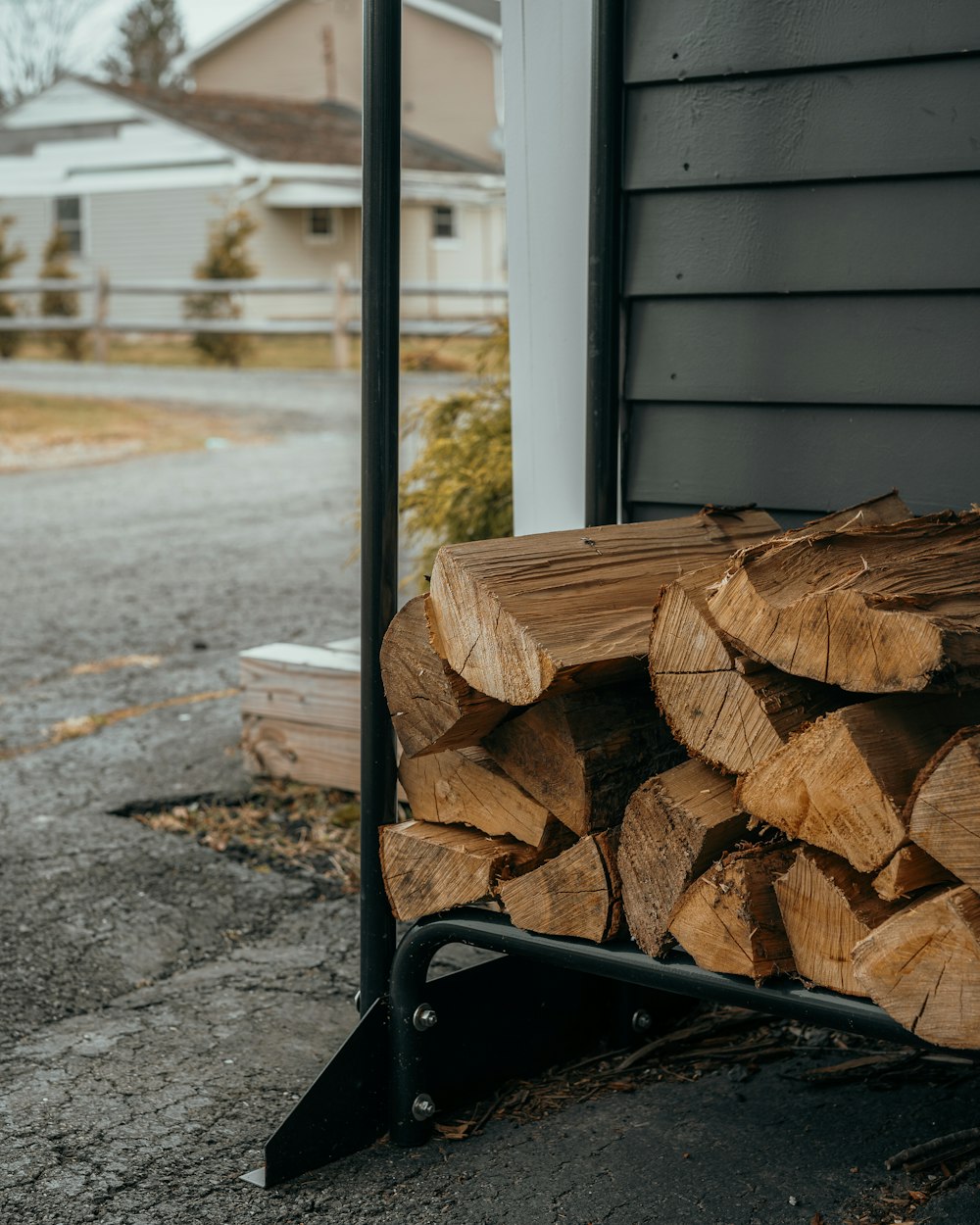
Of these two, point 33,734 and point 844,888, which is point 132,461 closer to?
point 33,734

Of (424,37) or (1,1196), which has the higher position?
(424,37)

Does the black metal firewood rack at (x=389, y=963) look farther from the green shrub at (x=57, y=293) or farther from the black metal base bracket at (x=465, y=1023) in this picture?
the green shrub at (x=57, y=293)

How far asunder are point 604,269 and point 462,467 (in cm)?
136

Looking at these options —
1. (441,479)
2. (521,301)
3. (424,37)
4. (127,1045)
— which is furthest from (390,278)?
(424,37)

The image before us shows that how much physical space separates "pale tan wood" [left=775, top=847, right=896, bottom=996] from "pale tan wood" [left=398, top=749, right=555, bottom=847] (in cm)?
42

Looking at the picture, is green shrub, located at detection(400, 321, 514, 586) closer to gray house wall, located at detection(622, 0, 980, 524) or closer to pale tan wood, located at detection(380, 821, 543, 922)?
gray house wall, located at detection(622, 0, 980, 524)

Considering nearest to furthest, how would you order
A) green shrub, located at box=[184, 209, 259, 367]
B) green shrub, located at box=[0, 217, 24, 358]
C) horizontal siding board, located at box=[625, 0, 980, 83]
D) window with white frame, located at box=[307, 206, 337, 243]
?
horizontal siding board, located at box=[625, 0, 980, 83] → green shrub, located at box=[0, 217, 24, 358] → green shrub, located at box=[184, 209, 259, 367] → window with white frame, located at box=[307, 206, 337, 243]

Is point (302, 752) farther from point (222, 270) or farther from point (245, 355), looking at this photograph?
point (222, 270)

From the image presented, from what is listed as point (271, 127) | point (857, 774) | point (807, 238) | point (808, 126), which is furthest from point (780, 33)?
point (271, 127)

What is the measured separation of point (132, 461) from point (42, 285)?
9527 mm

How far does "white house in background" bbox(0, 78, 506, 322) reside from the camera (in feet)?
82.7

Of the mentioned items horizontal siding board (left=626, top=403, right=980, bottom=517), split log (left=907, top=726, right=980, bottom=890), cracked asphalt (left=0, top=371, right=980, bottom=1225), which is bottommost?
cracked asphalt (left=0, top=371, right=980, bottom=1225)

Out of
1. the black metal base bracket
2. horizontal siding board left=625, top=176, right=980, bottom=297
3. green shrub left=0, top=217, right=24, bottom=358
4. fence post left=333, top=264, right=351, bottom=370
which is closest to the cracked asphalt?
the black metal base bracket

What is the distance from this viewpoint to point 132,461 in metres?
12.1
